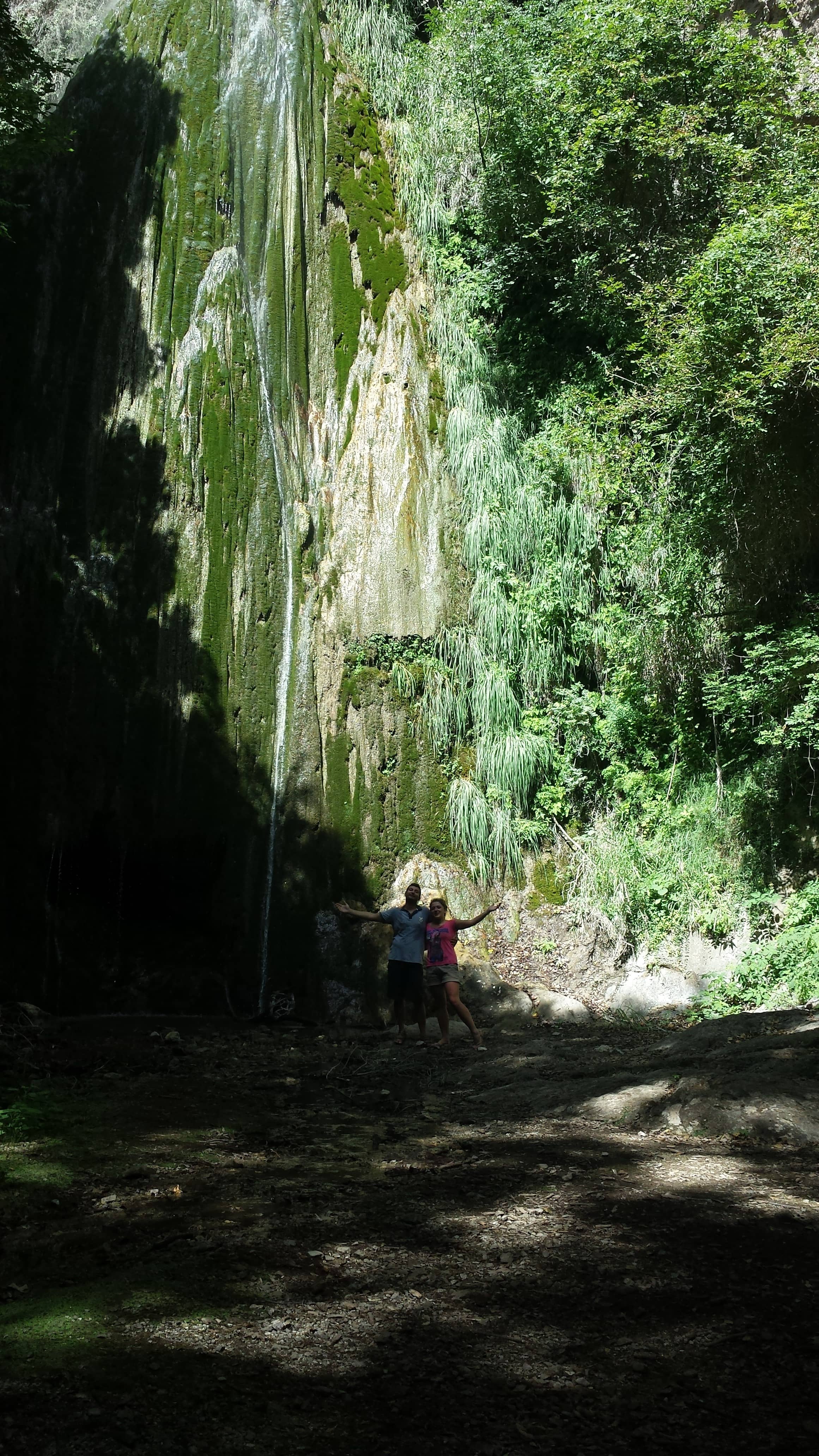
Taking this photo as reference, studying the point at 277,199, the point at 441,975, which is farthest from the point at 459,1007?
the point at 277,199

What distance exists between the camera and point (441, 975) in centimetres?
859

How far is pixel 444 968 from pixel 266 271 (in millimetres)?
7750

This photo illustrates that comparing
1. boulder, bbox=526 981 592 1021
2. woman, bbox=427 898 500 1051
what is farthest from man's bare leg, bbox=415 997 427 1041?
boulder, bbox=526 981 592 1021

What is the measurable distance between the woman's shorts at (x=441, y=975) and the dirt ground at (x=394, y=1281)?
2.22 metres

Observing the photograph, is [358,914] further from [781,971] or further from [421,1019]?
[781,971]

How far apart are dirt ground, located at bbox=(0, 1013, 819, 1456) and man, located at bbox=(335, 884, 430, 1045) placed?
229cm

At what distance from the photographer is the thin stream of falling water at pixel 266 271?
10516 millimetres

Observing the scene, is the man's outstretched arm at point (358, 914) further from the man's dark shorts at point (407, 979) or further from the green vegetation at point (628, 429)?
the green vegetation at point (628, 429)

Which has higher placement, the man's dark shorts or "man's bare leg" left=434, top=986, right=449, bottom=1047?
the man's dark shorts

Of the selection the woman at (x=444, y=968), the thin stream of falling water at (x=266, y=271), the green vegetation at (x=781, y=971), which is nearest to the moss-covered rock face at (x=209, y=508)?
the thin stream of falling water at (x=266, y=271)

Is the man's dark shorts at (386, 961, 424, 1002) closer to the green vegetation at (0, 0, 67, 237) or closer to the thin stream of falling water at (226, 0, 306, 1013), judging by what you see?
the thin stream of falling water at (226, 0, 306, 1013)

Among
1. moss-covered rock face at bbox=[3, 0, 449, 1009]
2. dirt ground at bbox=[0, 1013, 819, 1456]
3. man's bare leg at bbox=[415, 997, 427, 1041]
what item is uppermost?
moss-covered rock face at bbox=[3, 0, 449, 1009]

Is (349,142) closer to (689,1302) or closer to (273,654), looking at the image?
(273,654)

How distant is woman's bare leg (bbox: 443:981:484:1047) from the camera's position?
325 inches
